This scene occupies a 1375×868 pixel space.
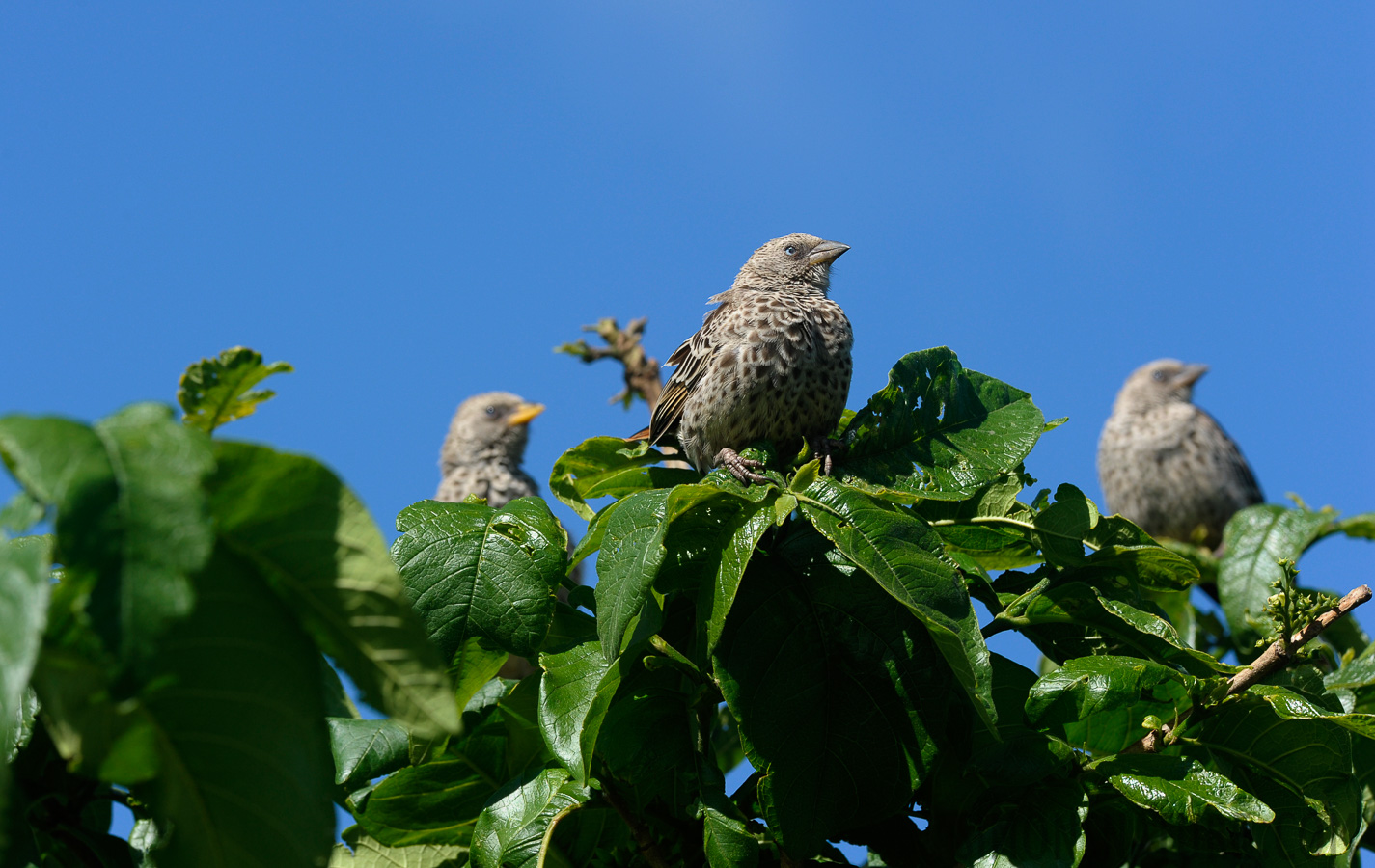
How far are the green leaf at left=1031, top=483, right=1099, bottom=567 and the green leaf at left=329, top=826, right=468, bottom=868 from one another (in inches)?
54.4

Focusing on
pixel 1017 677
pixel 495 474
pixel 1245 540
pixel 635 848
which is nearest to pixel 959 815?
pixel 1017 677

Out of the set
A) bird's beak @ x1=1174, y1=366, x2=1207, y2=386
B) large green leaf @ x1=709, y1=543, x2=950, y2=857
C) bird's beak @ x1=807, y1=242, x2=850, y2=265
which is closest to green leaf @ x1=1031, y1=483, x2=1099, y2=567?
large green leaf @ x1=709, y1=543, x2=950, y2=857

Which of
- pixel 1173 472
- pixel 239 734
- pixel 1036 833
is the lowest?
pixel 239 734

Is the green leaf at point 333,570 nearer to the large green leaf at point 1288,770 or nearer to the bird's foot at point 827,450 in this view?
the large green leaf at point 1288,770

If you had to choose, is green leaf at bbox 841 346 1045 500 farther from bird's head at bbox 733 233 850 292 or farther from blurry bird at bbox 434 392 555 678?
blurry bird at bbox 434 392 555 678

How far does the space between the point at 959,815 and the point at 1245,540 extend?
2.26 m

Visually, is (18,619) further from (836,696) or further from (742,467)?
(742,467)

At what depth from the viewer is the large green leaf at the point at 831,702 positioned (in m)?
1.93

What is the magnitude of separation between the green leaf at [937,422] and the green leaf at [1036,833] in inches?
27.3

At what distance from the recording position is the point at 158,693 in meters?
0.95

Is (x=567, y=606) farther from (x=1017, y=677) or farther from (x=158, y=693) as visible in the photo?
(x=158, y=693)

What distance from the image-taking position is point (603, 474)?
2850 mm

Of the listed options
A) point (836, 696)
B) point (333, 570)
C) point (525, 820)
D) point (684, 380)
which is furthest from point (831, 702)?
point (684, 380)

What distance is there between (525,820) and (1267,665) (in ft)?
4.44
